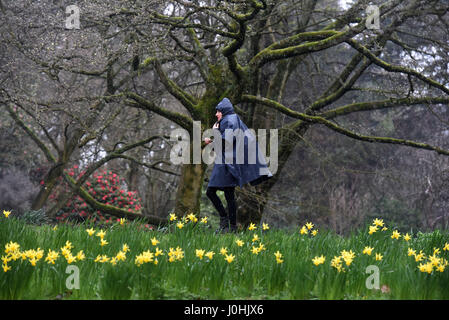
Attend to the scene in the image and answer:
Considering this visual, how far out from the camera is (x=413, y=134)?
20.9 meters

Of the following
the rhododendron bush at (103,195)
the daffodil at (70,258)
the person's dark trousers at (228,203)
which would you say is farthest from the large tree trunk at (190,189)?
the rhododendron bush at (103,195)

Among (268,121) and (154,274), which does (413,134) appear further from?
(154,274)

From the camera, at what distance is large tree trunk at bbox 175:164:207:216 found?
862 cm

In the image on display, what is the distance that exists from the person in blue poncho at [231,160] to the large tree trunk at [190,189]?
2.04 m

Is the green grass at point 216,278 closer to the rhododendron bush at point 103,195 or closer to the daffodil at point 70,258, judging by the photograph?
the daffodil at point 70,258

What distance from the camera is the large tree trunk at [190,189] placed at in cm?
862

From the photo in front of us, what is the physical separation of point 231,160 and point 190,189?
2.42 meters

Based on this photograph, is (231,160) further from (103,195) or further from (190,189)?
(103,195)

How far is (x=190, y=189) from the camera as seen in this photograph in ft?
28.4

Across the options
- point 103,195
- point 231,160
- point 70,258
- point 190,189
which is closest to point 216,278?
point 70,258

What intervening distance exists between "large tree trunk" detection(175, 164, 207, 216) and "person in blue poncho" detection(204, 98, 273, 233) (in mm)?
2039

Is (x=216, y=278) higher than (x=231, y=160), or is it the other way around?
(x=231, y=160)

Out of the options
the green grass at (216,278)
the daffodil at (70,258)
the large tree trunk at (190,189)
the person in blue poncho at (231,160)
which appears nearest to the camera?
the green grass at (216,278)
